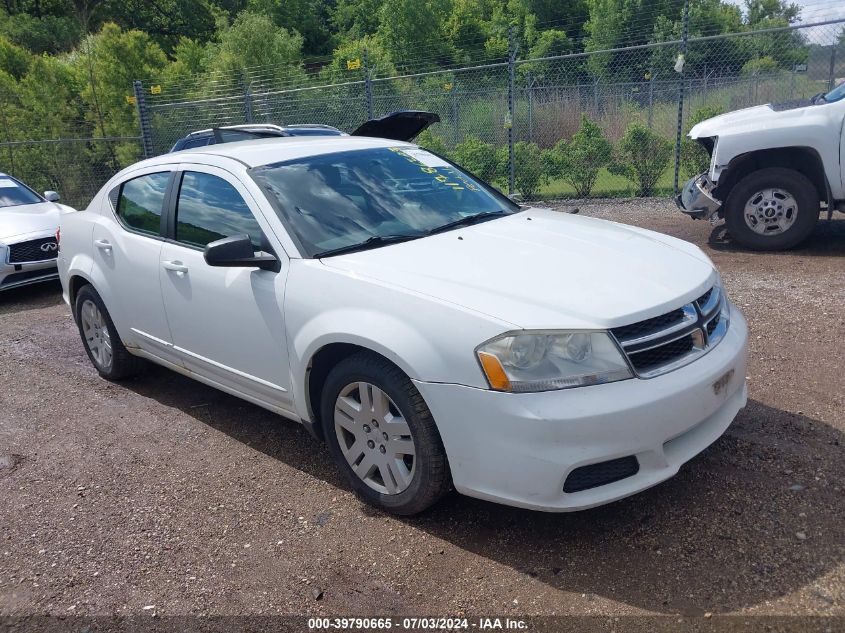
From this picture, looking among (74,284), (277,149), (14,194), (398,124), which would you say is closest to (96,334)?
(74,284)

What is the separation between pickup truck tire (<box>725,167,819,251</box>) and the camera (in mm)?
7219

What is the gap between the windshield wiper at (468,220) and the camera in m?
3.78

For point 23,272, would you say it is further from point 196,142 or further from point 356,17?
point 356,17

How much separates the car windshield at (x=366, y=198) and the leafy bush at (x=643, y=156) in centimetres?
823

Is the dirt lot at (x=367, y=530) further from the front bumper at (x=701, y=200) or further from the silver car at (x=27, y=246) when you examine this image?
the silver car at (x=27, y=246)

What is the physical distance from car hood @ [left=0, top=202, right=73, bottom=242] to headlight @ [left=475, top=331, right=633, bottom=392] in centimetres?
749

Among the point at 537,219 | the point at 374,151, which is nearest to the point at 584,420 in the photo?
the point at 537,219

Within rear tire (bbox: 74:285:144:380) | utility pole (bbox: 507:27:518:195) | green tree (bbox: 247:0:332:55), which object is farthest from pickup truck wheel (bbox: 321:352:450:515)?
green tree (bbox: 247:0:332:55)

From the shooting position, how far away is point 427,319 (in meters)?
2.89

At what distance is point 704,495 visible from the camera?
320cm

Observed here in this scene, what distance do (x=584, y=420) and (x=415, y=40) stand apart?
40.7m

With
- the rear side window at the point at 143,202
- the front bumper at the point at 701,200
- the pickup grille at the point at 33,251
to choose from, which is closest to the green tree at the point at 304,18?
the pickup grille at the point at 33,251

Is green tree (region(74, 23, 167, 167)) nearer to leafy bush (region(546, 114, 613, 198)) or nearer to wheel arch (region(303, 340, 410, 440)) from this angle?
leafy bush (region(546, 114, 613, 198))

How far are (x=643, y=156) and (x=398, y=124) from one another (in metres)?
6.62
